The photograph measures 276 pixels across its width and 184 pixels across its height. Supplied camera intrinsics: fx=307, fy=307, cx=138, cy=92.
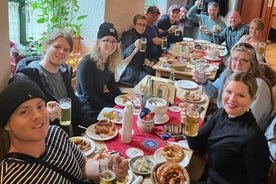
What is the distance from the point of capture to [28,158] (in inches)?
49.6

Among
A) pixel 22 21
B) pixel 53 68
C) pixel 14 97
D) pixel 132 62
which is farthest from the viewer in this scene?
pixel 132 62

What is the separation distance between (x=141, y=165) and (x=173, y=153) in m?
0.25

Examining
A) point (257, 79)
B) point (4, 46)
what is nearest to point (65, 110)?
point (4, 46)

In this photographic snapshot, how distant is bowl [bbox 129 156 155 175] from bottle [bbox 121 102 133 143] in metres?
0.18

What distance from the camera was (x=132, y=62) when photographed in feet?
12.5

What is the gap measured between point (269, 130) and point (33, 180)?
1.63 metres

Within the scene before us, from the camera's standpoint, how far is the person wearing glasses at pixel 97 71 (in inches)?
106

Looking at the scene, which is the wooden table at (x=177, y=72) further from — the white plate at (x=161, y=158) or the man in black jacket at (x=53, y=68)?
the white plate at (x=161, y=158)

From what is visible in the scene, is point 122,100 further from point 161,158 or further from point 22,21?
point 22,21

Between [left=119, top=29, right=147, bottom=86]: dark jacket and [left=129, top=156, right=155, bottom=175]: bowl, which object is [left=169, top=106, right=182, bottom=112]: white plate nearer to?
[left=129, top=156, right=155, bottom=175]: bowl

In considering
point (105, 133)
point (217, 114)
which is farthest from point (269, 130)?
point (105, 133)

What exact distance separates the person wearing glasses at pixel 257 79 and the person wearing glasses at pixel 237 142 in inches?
23.6

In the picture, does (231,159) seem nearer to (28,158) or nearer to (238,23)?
(28,158)

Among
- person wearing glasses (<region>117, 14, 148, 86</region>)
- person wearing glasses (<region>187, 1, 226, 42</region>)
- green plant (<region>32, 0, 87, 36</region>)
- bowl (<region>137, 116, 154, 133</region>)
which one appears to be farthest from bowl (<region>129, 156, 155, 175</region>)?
person wearing glasses (<region>187, 1, 226, 42</region>)
